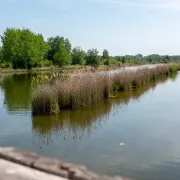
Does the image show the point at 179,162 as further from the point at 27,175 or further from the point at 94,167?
the point at 27,175

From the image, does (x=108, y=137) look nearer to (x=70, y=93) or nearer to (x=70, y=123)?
(x=70, y=123)

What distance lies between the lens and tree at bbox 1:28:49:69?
4425 centimetres

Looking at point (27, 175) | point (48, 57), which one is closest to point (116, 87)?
point (27, 175)

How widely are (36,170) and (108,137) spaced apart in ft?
15.2

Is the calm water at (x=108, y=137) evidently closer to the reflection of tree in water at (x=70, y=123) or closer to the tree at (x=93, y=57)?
the reflection of tree in water at (x=70, y=123)

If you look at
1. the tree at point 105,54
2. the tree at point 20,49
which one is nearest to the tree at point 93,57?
the tree at point 20,49

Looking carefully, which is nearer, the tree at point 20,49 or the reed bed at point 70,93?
the reed bed at point 70,93

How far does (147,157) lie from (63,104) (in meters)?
4.95

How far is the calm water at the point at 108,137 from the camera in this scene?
463 centimetres

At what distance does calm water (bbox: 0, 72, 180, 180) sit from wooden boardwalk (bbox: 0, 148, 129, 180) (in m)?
2.60

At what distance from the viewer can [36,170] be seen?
1744mm

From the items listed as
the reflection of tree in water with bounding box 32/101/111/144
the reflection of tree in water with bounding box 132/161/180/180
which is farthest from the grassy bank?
the reflection of tree in water with bounding box 132/161/180/180

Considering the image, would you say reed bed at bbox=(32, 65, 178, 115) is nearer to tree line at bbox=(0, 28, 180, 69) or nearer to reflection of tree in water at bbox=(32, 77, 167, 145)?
→ reflection of tree in water at bbox=(32, 77, 167, 145)

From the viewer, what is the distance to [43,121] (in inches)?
311
